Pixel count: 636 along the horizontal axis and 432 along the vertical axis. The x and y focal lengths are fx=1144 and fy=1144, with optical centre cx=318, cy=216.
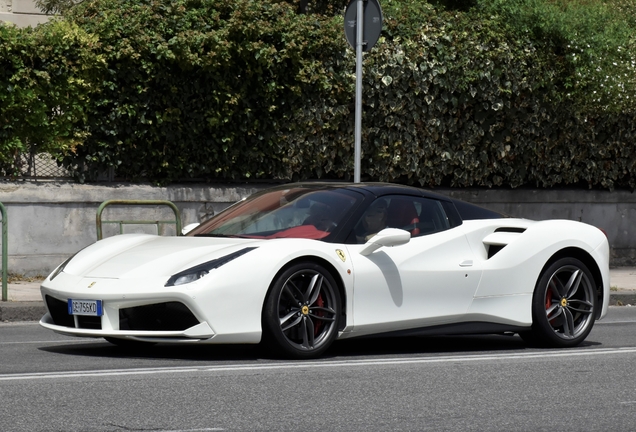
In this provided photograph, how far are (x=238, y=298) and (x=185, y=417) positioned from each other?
189 centimetres

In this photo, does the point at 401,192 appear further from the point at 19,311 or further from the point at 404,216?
the point at 19,311

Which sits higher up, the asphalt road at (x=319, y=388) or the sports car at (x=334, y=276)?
the sports car at (x=334, y=276)

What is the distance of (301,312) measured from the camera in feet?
26.3

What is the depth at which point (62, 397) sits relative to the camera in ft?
21.1

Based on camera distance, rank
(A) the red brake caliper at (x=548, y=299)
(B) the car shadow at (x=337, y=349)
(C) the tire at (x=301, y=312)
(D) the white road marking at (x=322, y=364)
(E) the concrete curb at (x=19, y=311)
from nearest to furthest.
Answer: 1. (D) the white road marking at (x=322, y=364)
2. (C) the tire at (x=301, y=312)
3. (B) the car shadow at (x=337, y=349)
4. (A) the red brake caliper at (x=548, y=299)
5. (E) the concrete curb at (x=19, y=311)

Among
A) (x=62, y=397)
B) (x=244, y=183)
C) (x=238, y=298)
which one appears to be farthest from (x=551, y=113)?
(x=62, y=397)

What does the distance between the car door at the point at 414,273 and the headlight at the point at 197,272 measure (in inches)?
40.0

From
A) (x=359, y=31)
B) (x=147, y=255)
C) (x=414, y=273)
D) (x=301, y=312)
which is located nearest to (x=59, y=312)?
(x=147, y=255)

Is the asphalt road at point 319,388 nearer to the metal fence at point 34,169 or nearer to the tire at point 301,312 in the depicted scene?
the tire at point 301,312

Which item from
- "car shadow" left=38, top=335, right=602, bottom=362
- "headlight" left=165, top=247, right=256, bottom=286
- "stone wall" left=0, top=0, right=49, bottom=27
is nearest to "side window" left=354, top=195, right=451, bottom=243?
"car shadow" left=38, top=335, right=602, bottom=362

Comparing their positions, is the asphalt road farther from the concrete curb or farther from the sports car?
the concrete curb

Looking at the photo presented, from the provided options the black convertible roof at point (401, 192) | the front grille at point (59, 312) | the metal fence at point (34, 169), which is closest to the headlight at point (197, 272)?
the front grille at point (59, 312)

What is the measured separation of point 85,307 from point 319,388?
1896 millimetres

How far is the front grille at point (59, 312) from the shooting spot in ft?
26.5
